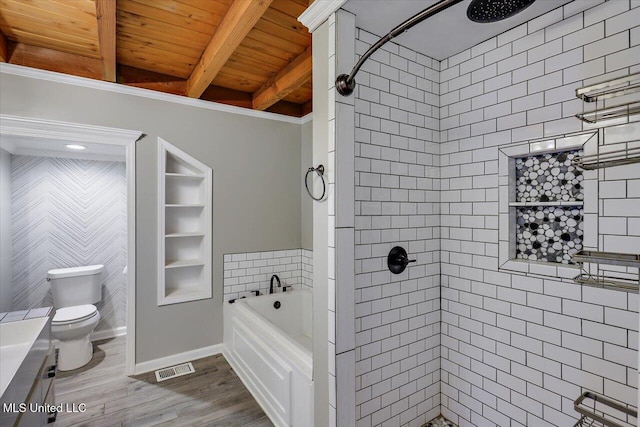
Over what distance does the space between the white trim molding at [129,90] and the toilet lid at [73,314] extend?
1.99 m

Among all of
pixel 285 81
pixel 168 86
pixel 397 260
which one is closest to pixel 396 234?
pixel 397 260

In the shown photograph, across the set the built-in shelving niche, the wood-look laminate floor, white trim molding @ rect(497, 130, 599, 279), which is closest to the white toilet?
the wood-look laminate floor

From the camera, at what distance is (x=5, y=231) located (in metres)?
2.89

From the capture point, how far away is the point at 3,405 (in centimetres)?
88

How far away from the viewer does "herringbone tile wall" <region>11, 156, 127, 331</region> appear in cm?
310

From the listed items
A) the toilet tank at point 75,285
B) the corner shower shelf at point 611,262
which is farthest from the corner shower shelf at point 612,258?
the toilet tank at point 75,285

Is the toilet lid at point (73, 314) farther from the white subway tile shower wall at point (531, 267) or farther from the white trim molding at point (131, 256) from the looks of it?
the white subway tile shower wall at point (531, 267)

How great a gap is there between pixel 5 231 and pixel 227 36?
9.69ft

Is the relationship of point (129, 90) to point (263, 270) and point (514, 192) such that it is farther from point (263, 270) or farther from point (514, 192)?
point (514, 192)

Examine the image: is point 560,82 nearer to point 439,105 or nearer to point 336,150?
point 439,105

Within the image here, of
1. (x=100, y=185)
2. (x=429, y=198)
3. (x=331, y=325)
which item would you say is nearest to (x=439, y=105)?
(x=429, y=198)

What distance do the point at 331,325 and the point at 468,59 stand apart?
1607 millimetres

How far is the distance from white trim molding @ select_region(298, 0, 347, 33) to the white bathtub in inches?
68.9
